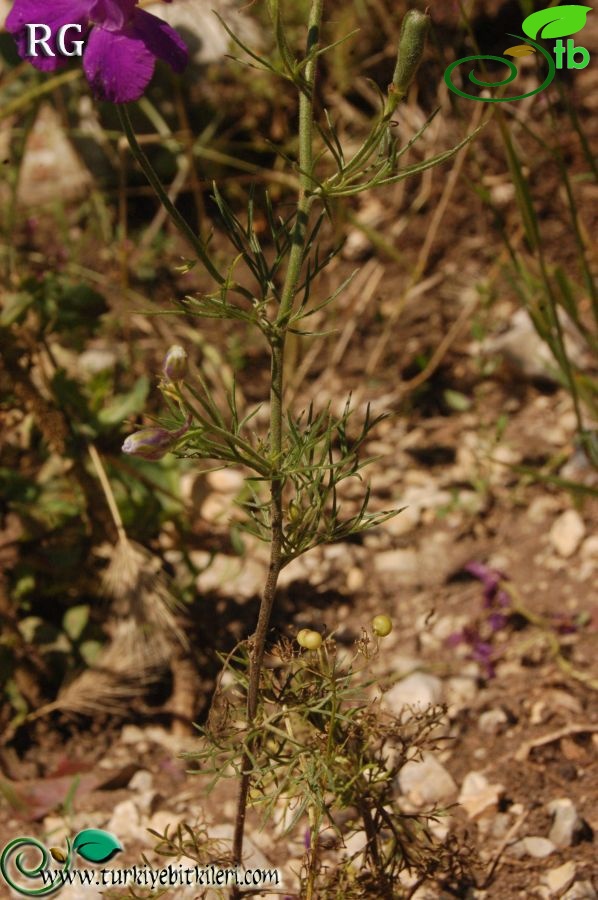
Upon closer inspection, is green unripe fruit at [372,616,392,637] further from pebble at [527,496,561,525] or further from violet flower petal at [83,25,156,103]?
pebble at [527,496,561,525]

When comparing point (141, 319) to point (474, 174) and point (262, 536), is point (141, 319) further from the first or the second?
point (262, 536)

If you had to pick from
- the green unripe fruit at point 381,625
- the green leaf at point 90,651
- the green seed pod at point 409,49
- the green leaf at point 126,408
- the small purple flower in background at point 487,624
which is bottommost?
the small purple flower in background at point 487,624

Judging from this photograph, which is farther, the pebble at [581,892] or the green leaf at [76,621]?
the green leaf at [76,621]

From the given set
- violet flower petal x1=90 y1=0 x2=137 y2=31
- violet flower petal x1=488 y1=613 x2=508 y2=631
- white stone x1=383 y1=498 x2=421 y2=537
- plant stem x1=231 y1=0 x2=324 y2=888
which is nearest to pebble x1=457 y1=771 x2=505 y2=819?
violet flower petal x1=488 y1=613 x2=508 y2=631

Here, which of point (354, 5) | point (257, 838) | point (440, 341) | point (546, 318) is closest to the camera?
point (257, 838)

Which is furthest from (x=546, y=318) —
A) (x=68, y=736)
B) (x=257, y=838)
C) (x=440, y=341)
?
(x=68, y=736)

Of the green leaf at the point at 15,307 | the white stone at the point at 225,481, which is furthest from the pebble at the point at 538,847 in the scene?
the green leaf at the point at 15,307

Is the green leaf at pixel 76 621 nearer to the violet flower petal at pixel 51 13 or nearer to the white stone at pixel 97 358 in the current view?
the white stone at pixel 97 358

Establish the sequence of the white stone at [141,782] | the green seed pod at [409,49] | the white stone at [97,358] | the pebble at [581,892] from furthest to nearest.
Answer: the white stone at [97,358]
the white stone at [141,782]
the pebble at [581,892]
the green seed pod at [409,49]
